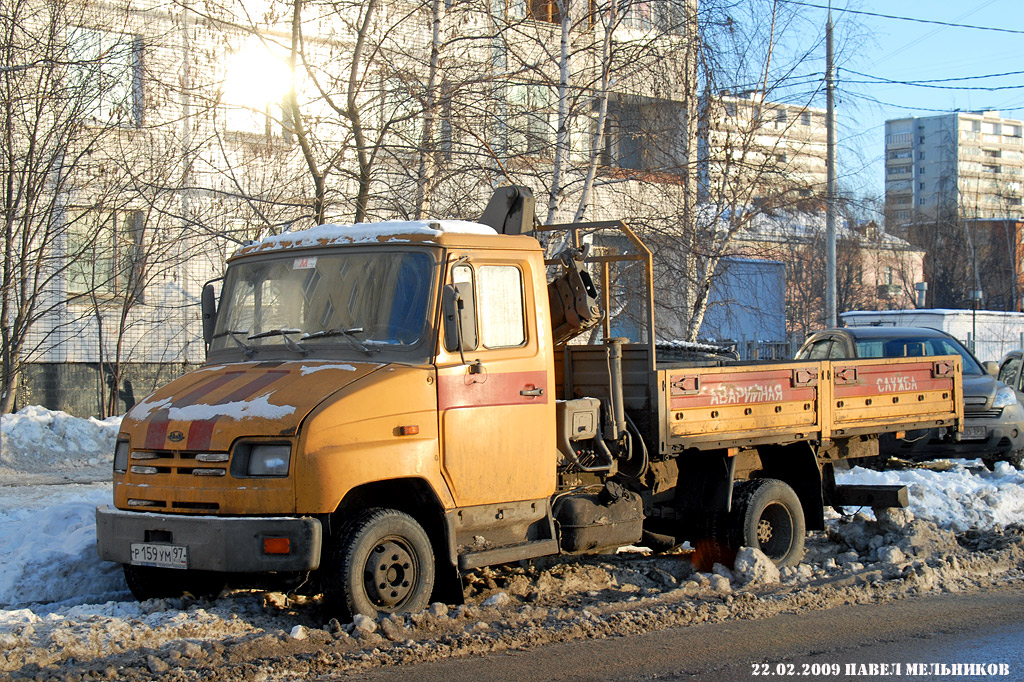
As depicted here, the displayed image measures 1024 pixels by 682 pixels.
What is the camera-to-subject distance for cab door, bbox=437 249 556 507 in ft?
22.2

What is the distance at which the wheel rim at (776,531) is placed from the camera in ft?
28.8

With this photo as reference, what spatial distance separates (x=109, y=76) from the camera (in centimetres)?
1573

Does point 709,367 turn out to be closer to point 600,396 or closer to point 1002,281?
point 600,396

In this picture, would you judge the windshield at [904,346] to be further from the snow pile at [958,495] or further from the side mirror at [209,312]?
the side mirror at [209,312]

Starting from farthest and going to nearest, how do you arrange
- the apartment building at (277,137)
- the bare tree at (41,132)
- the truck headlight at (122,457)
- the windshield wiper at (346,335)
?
the bare tree at (41,132) < the apartment building at (277,137) < the windshield wiper at (346,335) < the truck headlight at (122,457)

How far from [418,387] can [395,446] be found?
0.40m

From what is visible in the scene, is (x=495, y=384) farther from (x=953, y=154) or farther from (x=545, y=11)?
(x=953, y=154)

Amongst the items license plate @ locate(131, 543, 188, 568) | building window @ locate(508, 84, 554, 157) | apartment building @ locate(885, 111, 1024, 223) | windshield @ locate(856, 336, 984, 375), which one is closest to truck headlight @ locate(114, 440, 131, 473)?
license plate @ locate(131, 543, 188, 568)

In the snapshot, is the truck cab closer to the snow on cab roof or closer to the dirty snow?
the snow on cab roof

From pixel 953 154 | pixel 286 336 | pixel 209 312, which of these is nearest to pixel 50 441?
pixel 209 312

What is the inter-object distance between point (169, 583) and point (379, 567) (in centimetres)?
163

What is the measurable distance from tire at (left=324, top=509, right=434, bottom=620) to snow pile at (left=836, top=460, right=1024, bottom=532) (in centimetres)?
593

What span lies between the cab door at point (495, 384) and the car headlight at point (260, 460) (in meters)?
1.04

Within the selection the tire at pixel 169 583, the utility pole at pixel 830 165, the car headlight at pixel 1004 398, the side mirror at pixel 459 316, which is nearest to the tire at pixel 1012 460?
the car headlight at pixel 1004 398
